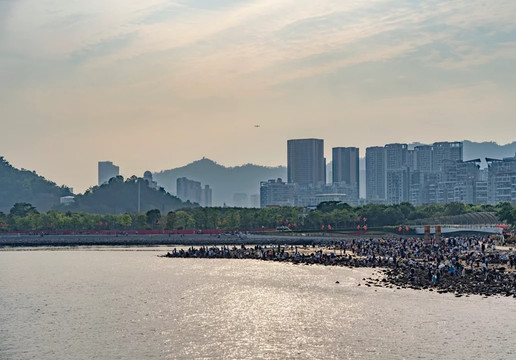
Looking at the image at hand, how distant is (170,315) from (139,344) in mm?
11405

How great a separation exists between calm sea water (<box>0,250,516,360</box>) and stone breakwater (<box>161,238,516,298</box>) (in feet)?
10.8

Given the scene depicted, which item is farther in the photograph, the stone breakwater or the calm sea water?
the stone breakwater

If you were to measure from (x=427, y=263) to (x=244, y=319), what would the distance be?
3609 centimetres

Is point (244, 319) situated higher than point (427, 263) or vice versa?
point (427, 263)

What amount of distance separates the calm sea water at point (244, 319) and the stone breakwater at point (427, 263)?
3.29 meters

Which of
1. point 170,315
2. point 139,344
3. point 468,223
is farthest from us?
point 468,223

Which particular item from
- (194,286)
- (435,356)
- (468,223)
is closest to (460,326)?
(435,356)

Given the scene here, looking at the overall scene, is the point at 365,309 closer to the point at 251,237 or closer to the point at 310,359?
the point at 310,359

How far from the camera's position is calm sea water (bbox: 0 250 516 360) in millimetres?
48625

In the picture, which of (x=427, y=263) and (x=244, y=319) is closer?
(x=244, y=319)

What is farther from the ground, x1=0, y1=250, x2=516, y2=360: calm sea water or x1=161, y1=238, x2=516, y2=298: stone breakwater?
x1=161, y1=238, x2=516, y2=298: stone breakwater

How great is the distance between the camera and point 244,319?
198ft

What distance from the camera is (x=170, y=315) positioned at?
6216 cm

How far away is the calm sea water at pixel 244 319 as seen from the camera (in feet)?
160
